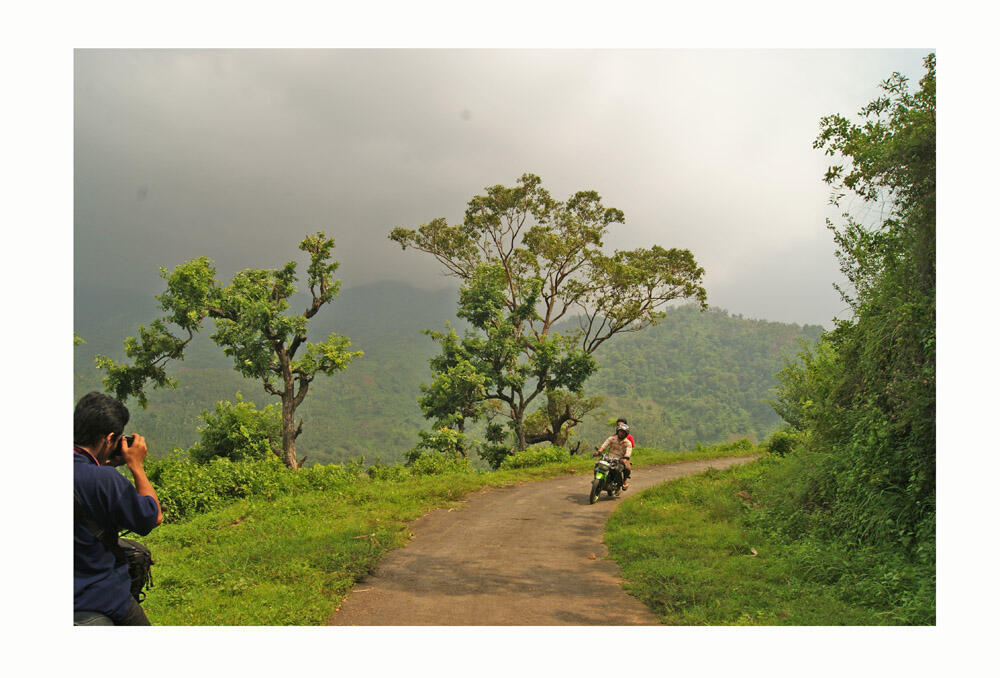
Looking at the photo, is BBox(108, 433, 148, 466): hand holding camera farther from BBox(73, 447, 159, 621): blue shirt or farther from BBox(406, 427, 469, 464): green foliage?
BBox(406, 427, 469, 464): green foliage

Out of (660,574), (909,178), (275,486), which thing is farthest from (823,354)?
(275,486)

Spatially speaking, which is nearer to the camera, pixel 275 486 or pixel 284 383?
pixel 275 486

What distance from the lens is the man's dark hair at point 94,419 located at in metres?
2.98

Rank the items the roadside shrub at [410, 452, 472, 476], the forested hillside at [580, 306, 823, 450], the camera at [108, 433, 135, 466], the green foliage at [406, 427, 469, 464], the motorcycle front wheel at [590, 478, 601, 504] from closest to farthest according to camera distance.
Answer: the camera at [108, 433, 135, 466], the motorcycle front wheel at [590, 478, 601, 504], the roadside shrub at [410, 452, 472, 476], the green foliage at [406, 427, 469, 464], the forested hillside at [580, 306, 823, 450]

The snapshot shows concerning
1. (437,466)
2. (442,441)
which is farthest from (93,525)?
(442,441)

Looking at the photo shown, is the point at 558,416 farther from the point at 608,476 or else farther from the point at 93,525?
the point at 93,525

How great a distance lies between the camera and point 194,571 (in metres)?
6.52

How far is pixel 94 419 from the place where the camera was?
300cm

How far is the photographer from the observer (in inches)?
110

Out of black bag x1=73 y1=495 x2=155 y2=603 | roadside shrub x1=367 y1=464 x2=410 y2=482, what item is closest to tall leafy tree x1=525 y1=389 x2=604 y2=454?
roadside shrub x1=367 y1=464 x2=410 y2=482

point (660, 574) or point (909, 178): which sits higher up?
point (909, 178)

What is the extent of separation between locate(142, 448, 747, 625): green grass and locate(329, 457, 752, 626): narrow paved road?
0.34 m

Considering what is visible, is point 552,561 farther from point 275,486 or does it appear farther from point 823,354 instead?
point 823,354

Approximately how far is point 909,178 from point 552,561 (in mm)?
5913
